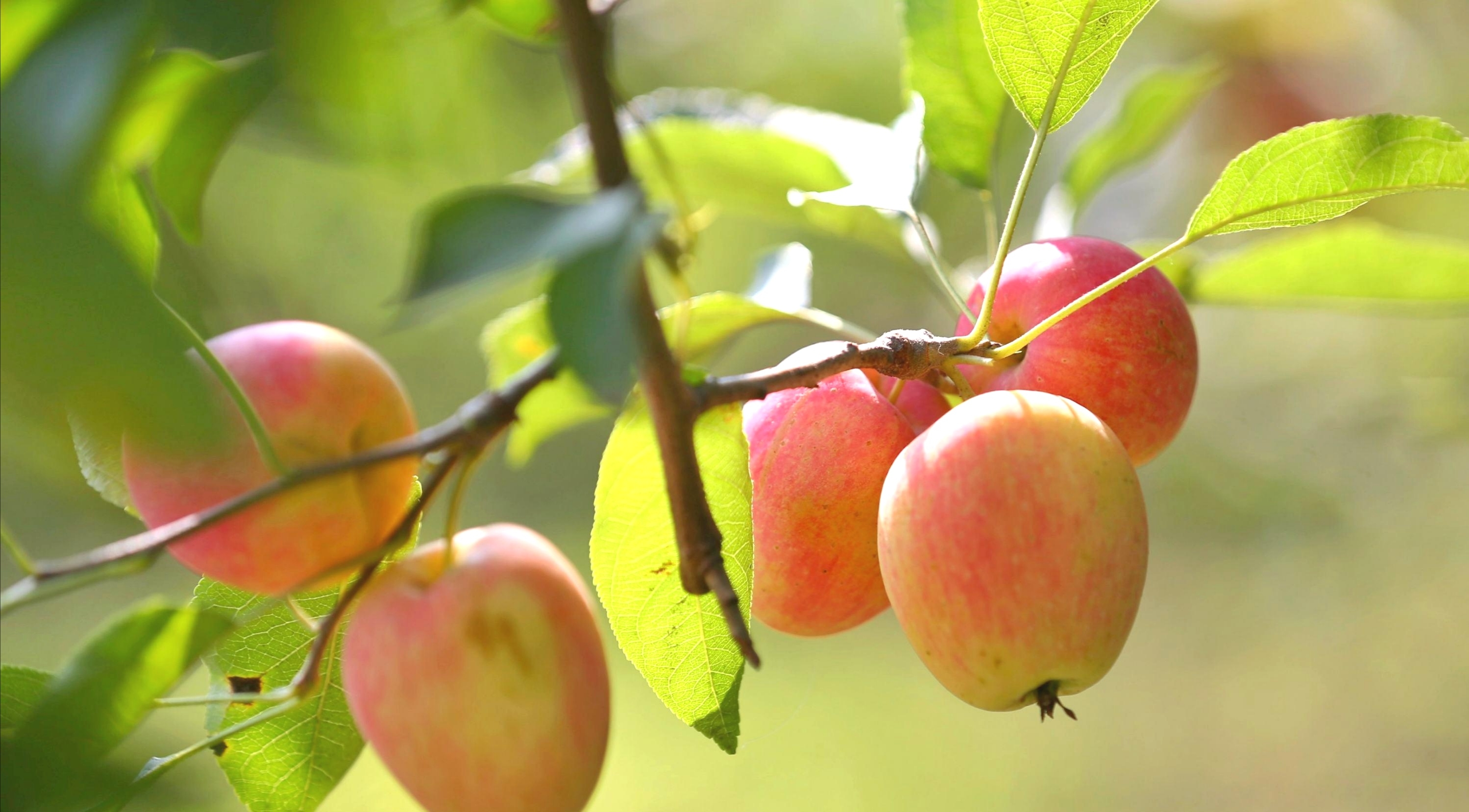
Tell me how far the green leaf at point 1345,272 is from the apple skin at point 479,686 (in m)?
0.47

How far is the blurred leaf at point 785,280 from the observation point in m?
0.50

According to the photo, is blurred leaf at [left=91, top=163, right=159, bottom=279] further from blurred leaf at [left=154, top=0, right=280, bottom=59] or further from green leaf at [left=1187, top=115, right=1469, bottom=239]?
green leaf at [left=1187, top=115, right=1469, bottom=239]

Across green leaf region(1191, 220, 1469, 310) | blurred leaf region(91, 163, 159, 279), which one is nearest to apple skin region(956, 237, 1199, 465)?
green leaf region(1191, 220, 1469, 310)

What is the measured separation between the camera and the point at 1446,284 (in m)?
0.55

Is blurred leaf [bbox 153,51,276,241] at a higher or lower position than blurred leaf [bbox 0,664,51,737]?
higher

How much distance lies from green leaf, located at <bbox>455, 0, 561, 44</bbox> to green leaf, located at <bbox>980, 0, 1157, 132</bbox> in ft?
0.52

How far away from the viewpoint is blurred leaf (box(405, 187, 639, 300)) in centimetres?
20

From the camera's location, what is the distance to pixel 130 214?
1.10 ft

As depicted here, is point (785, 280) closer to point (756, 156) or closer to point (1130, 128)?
point (756, 156)

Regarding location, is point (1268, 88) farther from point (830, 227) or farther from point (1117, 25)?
point (1117, 25)

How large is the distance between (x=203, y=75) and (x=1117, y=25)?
0.32 metres

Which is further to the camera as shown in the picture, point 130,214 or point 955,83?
point 955,83

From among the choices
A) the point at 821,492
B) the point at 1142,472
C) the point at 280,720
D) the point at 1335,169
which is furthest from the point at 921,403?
the point at 1142,472

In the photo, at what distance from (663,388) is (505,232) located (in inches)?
3.1
